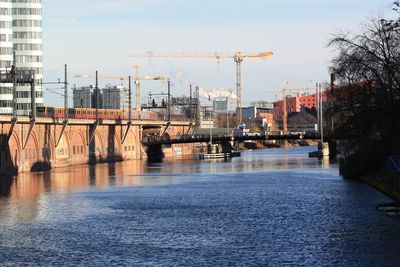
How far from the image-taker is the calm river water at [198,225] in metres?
37.4

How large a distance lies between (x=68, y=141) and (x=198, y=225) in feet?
265

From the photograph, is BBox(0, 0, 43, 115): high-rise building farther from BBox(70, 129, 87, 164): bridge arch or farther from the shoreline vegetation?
the shoreline vegetation

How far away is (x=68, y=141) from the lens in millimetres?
125688

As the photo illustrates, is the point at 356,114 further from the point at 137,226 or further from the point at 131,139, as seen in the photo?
the point at 131,139

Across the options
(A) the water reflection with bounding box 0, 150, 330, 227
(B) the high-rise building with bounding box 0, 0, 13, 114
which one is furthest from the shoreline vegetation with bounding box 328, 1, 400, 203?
(B) the high-rise building with bounding box 0, 0, 13, 114

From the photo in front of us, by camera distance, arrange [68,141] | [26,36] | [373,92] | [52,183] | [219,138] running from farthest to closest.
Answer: [26,36] → [219,138] → [68,141] → [52,183] → [373,92]

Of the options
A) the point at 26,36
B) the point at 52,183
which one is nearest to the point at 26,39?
the point at 26,36

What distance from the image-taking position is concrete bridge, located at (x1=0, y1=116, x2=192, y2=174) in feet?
342

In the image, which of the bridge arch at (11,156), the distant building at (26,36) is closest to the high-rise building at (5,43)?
the distant building at (26,36)

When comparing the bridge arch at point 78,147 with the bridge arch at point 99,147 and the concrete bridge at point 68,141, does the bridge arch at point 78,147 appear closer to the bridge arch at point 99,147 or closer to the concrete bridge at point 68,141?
the concrete bridge at point 68,141

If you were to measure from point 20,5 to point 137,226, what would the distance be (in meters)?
128

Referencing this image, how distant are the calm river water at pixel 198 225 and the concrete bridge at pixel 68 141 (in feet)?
70.3

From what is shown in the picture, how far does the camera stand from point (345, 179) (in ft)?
274

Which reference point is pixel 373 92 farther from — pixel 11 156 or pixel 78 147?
pixel 78 147
